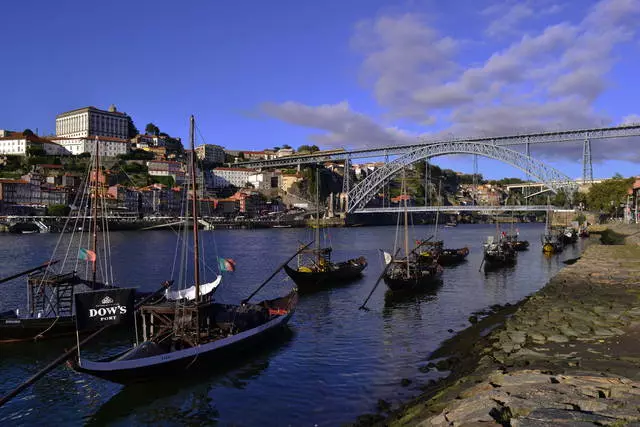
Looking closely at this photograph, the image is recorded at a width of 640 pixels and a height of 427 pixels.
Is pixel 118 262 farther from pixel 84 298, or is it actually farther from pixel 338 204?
pixel 338 204

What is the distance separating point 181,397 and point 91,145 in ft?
444

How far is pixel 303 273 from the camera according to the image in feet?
92.5

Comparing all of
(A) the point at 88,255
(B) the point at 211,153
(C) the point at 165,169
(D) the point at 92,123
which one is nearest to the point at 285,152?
(B) the point at 211,153

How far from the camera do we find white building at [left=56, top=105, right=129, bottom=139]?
14425cm

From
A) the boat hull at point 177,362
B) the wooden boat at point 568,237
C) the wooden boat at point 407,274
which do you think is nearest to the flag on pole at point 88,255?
the boat hull at point 177,362

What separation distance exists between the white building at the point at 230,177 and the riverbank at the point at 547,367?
132 meters

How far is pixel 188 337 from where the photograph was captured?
13.9 meters

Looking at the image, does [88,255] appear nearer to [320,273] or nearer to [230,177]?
[320,273]

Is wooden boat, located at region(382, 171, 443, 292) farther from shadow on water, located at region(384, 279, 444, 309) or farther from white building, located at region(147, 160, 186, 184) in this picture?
white building, located at region(147, 160, 186, 184)

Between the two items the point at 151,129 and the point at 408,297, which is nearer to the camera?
the point at 408,297

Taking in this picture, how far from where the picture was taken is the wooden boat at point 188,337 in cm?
1220

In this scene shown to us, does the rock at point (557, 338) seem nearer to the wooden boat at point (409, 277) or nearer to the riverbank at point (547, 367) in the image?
the riverbank at point (547, 367)

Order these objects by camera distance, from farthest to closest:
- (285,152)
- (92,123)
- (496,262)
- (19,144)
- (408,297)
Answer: (285,152) → (92,123) → (19,144) → (496,262) → (408,297)

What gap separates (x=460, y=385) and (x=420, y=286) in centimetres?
1791
